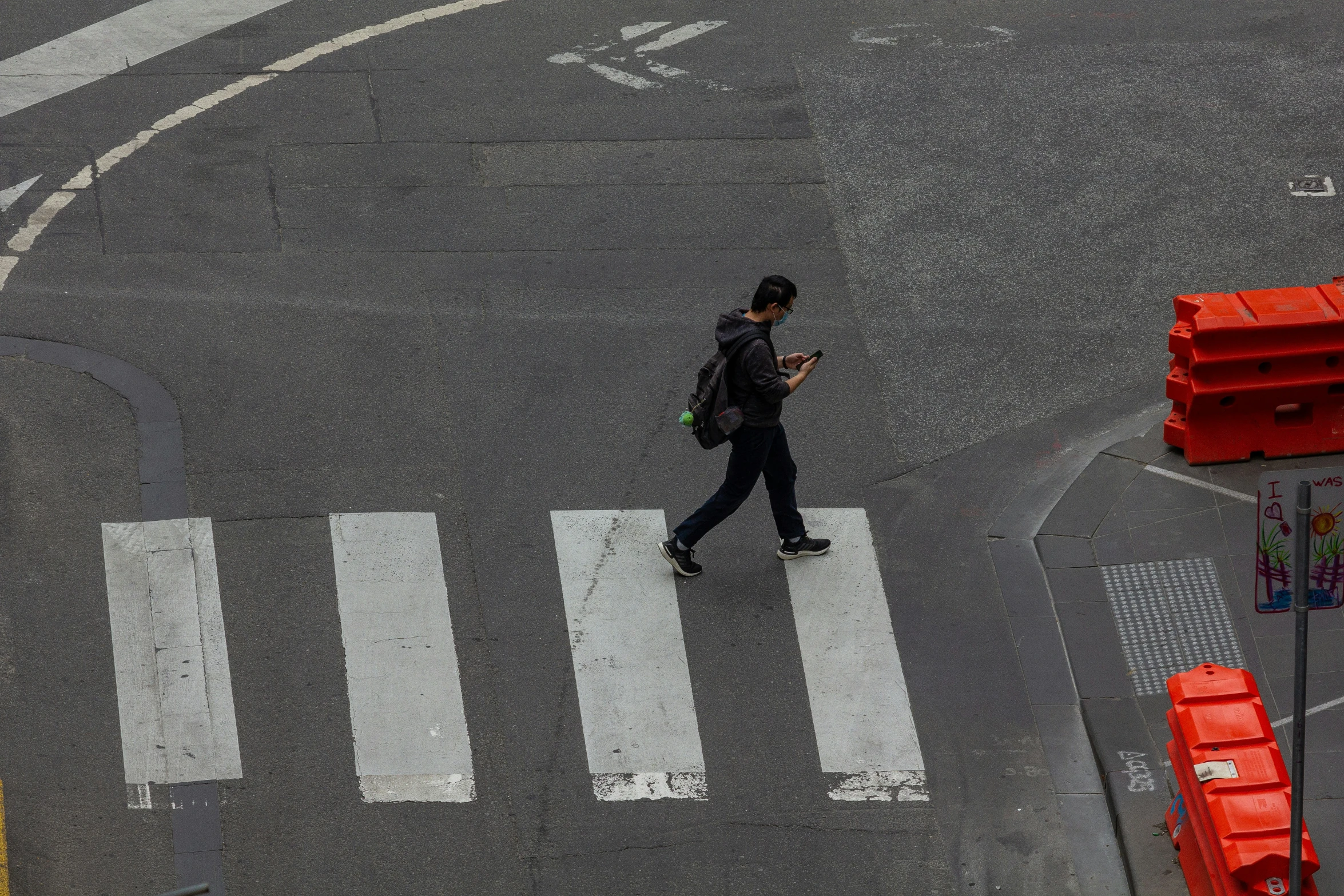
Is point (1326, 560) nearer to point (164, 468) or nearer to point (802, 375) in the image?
point (802, 375)

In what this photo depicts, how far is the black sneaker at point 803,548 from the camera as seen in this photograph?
9.38m

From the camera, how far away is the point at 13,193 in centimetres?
1207

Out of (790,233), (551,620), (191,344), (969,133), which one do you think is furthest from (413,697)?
(969,133)

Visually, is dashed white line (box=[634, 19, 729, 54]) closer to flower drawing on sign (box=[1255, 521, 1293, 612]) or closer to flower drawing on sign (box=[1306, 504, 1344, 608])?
flower drawing on sign (box=[1255, 521, 1293, 612])

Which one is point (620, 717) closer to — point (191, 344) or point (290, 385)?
point (290, 385)

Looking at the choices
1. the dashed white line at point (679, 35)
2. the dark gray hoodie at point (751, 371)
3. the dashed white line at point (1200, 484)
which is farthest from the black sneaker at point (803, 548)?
the dashed white line at point (679, 35)

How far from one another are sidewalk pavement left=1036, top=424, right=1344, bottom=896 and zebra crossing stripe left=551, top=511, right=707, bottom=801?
7.16ft

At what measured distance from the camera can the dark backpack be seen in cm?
867

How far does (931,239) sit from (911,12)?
365 centimetres

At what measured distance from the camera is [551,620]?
9039 mm

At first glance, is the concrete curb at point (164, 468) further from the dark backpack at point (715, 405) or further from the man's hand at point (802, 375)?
the man's hand at point (802, 375)

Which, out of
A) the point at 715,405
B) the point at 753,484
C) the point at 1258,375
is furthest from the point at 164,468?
the point at 1258,375

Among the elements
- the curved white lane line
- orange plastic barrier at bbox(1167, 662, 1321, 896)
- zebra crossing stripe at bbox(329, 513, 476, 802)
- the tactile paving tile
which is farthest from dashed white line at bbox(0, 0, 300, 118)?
orange plastic barrier at bbox(1167, 662, 1321, 896)

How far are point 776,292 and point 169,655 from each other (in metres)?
3.87
